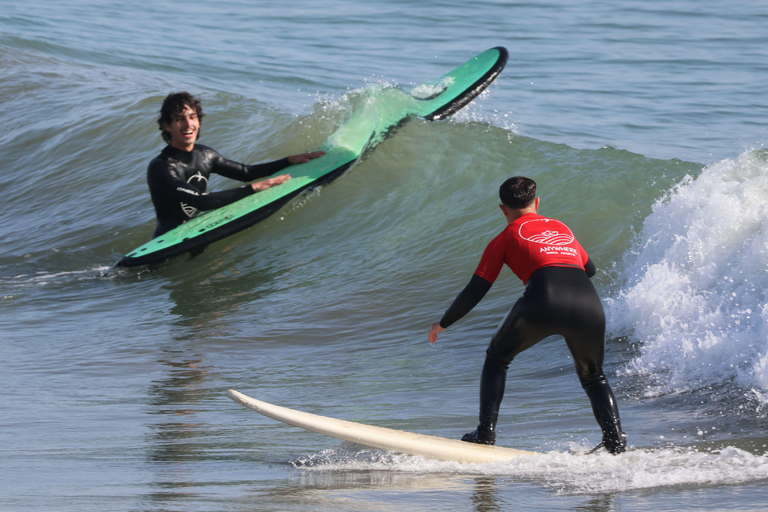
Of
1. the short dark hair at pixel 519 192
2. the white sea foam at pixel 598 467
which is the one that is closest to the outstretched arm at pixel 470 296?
the short dark hair at pixel 519 192

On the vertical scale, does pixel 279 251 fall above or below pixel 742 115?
below

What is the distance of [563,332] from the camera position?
11.4 ft

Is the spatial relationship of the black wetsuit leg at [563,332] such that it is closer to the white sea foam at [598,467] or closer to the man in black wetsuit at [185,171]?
the white sea foam at [598,467]

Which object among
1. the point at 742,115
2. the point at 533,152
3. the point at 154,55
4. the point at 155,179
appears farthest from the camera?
the point at 154,55

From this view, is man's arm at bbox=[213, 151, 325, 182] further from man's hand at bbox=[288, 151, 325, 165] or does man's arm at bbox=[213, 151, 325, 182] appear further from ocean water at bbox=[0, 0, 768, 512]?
ocean water at bbox=[0, 0, 768, 512]

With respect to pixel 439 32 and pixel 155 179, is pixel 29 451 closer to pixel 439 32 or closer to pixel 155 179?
pixel 155 179

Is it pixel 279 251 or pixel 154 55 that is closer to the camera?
pixel 279 251

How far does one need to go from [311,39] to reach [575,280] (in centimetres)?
1735

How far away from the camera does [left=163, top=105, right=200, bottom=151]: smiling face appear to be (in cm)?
703

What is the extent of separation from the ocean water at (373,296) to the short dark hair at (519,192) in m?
1.05

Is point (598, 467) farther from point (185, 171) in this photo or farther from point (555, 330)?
point (185, 171)

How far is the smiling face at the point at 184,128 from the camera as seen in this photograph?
7.03m

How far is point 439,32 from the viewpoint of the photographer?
20.1 meters

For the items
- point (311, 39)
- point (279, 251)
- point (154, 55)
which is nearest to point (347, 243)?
point (279, 251)
